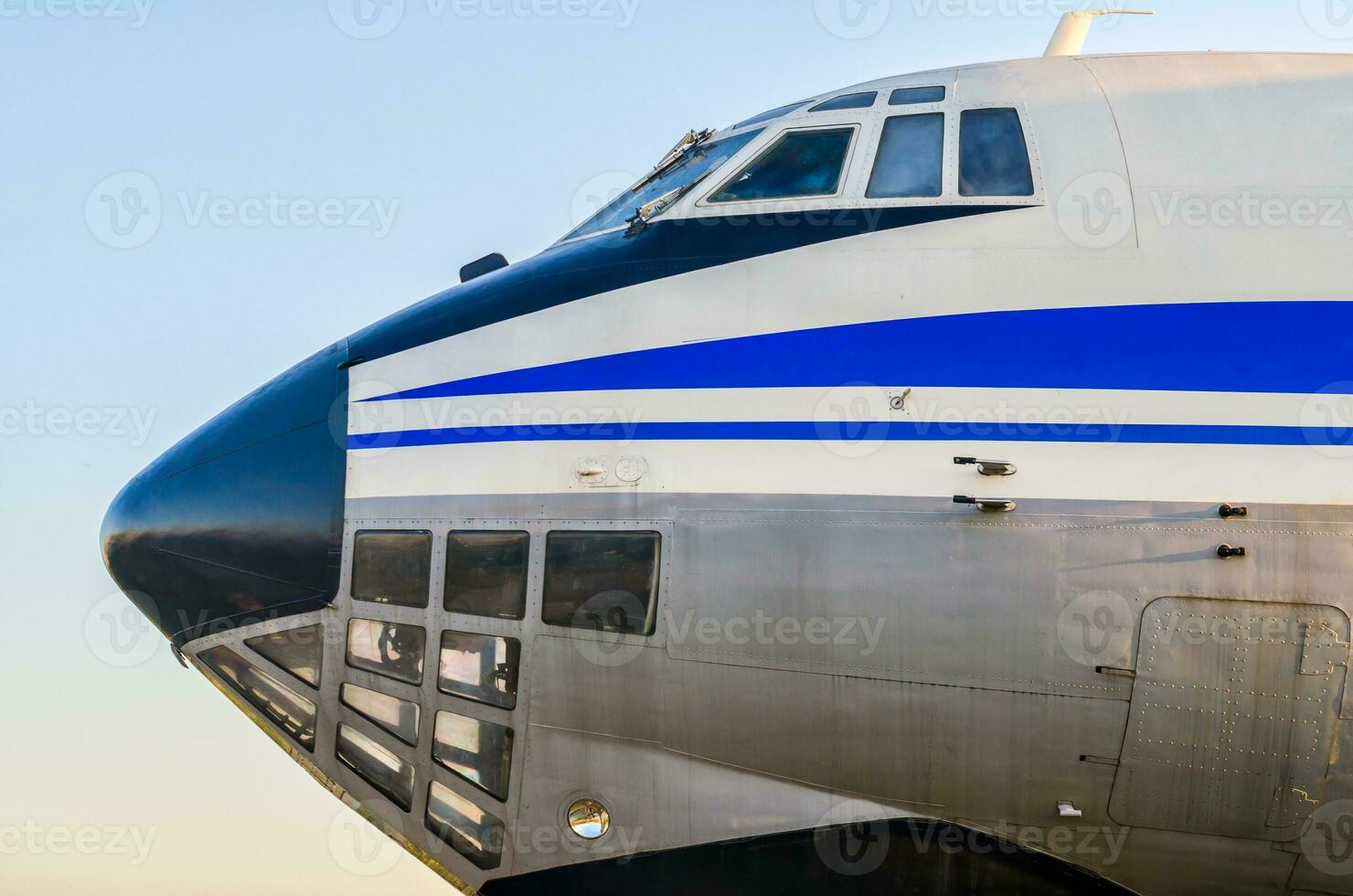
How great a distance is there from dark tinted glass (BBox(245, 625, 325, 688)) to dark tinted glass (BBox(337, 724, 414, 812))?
0.38 m

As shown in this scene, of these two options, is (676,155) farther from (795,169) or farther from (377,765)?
(377,765)

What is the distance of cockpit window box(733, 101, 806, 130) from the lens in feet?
27.3

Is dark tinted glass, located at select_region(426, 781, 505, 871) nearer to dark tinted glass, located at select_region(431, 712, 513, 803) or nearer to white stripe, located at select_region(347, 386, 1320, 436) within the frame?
dark tinted glass, located at select_region(431, 712, 513, 803)

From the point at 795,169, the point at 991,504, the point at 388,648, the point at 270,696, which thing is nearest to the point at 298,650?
the point at 270,696

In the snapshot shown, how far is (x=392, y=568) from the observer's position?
24.1 feet

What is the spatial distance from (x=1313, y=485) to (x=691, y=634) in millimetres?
3315

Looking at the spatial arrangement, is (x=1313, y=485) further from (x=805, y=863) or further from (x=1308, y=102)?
(x=805, y=863)

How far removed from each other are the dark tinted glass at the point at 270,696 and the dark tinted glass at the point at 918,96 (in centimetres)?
502

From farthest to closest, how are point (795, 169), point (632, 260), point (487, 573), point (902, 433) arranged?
point (795, 169) < point (632, 260) < point (487, 573) < point (902, 433)

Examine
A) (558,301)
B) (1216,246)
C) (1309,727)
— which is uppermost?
(1216,246)

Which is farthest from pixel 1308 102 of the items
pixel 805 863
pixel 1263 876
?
pixel 805 863

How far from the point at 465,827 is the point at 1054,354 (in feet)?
13.9

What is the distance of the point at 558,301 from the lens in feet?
25.3

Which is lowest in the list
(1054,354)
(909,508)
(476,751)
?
(476,751)
